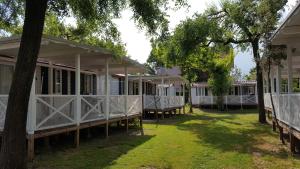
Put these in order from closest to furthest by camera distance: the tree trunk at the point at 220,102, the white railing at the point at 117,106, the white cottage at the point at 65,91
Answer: the white cottage at the point at 65,91 < the white railing at the point at 117,106 < the tree trunk at the point at 220,102

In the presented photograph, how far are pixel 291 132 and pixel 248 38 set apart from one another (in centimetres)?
1251

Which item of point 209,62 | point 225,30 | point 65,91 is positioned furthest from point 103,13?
point 209,62

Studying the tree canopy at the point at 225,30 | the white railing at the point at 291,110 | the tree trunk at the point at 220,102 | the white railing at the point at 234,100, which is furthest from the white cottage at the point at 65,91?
the white railing at the point at 234,100

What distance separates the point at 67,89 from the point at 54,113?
7742 millimetres

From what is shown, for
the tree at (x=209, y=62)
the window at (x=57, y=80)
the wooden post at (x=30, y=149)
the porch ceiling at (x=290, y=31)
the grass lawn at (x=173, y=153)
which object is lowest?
the grass lawn at (x=173, y=153)

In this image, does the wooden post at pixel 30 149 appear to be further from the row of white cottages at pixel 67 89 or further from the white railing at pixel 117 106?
the white railing at pixel 117 106

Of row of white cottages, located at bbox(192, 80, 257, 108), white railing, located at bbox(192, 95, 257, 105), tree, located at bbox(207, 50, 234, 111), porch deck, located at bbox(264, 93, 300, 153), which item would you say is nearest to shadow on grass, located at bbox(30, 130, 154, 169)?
porch deck, located at bbox(264, 93, 300, 153)

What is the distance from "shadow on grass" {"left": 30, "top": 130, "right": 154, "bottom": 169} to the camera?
10234mm

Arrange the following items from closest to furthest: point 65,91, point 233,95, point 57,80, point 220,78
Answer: point 57,80 → point 65,91 → point 220,78 → point 233,95

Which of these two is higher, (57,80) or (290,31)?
(290,31)

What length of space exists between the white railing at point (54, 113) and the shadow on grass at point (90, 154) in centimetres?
88

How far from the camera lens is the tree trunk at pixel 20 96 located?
8.19 metres

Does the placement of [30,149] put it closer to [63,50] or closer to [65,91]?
[63,50]

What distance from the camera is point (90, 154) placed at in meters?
11.8
